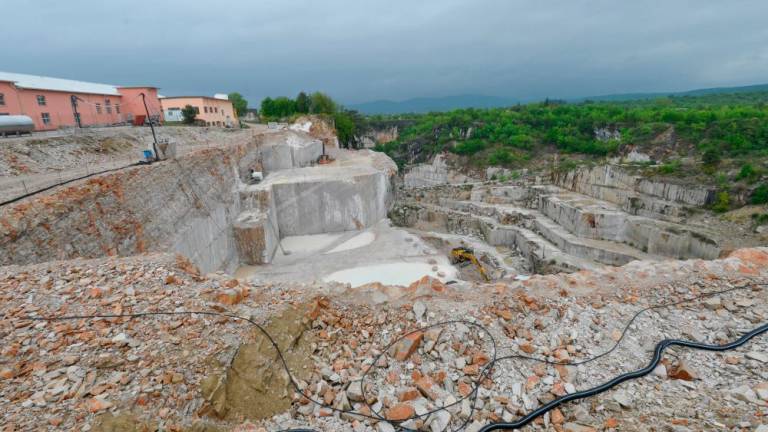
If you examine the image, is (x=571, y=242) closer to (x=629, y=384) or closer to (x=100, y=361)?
(x=629, y=384)

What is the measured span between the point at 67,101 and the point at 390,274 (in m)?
21.5

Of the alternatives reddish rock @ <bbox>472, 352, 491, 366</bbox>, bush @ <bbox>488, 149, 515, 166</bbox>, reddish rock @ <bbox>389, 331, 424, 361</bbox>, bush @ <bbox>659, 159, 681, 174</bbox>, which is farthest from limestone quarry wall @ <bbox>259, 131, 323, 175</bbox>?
bush @ <bbox>659, 159, 681, 174</bbox>

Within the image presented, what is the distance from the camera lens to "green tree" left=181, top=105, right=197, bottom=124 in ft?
95.2

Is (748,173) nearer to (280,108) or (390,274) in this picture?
(390,274)

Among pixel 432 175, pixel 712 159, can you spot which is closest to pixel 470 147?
pixel 432 175

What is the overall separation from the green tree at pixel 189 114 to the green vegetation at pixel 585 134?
24.4m

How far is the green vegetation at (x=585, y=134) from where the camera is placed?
73.6ft

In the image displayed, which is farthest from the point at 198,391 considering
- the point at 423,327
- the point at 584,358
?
the point at 584,358

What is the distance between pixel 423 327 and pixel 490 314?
102 cm

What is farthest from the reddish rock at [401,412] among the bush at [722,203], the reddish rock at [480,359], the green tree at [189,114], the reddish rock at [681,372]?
the green tree at [189,114]

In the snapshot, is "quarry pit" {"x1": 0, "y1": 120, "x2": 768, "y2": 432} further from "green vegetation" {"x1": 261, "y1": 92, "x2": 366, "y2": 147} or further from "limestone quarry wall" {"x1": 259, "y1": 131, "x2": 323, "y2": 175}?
"green vegetation" {"x1": 261, "y1": 92, "x2": 366, "y2": 147}

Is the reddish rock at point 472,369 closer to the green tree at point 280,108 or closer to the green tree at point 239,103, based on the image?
the green tree at point 280,108

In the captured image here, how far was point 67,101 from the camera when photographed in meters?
19.5

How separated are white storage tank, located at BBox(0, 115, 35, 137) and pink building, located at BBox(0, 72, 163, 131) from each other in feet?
13.8
